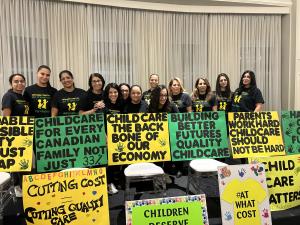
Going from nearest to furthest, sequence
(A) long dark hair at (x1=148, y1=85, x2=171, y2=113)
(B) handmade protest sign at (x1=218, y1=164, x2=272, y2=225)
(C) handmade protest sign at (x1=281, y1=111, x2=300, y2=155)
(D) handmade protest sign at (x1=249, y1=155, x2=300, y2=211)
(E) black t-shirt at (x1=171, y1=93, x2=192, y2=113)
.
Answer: (B) handmade protest sign at (x1=218, y1=164, x2=272, y2=225)
(D) handmade protest sign at (x1=249, y1=155, x2=300, y2=211)
(C) handmade protest sign at (x1=281, y1=111, x2=300, y2=155)
(A) long dark hair at (x1=148, y1=85, x2=171, y2=113)
(E) black t-shirt at (x1=171, y1=93, x2=192, y2=113)

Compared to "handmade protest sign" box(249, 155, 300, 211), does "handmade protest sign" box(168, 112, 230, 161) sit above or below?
above

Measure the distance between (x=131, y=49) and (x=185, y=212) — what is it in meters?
3.34

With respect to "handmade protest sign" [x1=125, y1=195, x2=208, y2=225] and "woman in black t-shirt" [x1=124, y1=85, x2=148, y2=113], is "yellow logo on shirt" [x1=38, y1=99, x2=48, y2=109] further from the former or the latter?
"handmade protest sign" [x1=125, y1=195, x2=208, y2=225]

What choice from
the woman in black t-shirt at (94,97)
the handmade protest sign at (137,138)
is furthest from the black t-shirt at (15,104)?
the handmade protest sign at (137,138)

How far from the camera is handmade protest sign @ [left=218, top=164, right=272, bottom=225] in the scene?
2.13 meters

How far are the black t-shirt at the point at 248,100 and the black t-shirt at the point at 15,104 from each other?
98.4 inches

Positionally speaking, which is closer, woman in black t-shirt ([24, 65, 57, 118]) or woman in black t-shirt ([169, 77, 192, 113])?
woman in black t-shirt ([24, 65, 57, 118])

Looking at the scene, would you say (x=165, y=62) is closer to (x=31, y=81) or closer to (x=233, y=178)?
(x=31, y=81)

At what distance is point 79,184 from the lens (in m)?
2.04

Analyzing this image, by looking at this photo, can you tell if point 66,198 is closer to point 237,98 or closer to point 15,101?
point 15,101

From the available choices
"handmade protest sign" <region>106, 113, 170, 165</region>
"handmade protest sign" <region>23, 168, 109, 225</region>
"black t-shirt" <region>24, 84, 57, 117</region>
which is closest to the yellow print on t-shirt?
"handmade protest sign" <region>106, 113, 170, 165</region>

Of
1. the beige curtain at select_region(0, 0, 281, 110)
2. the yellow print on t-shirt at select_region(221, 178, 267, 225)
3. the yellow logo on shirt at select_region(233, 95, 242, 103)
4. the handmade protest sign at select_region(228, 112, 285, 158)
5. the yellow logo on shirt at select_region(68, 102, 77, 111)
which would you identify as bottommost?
the yellow print on t-shirt at select_region(221, 178, 267, 225)

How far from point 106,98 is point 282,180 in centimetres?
195

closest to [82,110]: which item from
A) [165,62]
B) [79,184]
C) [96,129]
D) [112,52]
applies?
[96,129]
